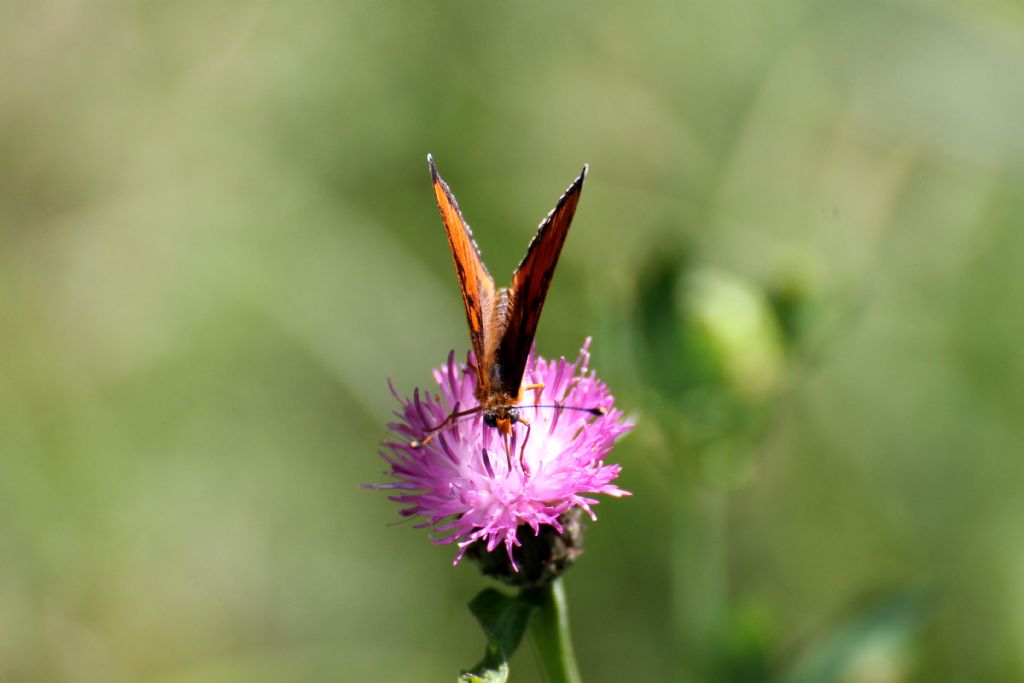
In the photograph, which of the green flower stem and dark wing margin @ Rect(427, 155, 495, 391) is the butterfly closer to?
dark wing margin @ Rect(427, 155, 495, 391)

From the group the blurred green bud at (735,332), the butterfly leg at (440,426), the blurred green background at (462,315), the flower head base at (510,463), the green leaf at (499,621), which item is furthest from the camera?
the blurred green background at (462,315)

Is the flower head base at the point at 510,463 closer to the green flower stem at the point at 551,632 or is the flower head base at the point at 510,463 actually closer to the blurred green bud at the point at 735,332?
the green flower stem at the point at 551,632

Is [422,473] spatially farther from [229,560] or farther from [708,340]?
[229,560]

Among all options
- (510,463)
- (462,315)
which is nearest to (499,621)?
(510,463)

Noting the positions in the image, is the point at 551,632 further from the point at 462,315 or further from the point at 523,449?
the point at 462,315

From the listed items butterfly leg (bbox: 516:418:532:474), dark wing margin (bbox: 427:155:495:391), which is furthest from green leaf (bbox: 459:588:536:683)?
dark wing margin (bbox: 427:155:495:391)

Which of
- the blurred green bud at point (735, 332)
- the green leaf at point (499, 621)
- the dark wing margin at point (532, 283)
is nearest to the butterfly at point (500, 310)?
the dark wing margin at point (532, 283)

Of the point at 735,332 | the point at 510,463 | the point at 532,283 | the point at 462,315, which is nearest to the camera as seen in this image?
the point at 532,283
